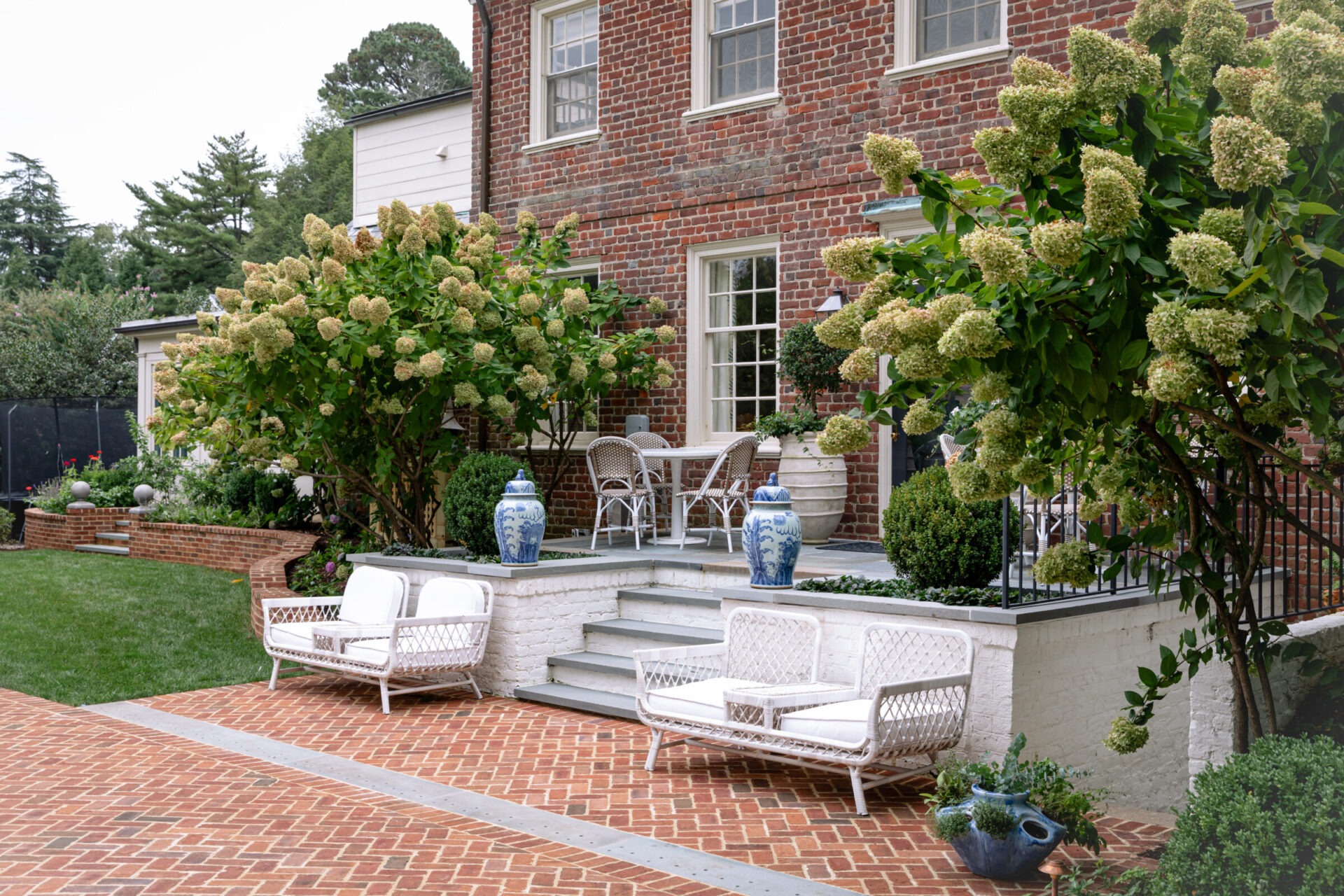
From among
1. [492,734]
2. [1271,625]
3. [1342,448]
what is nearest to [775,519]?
[492,734]

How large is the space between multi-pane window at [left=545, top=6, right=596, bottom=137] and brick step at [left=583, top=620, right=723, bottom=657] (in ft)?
21.0

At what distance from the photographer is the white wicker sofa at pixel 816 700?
17.7 ft

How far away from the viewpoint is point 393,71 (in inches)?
1650

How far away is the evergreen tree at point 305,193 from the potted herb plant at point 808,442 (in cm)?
2701

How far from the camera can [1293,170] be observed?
288 centimetres

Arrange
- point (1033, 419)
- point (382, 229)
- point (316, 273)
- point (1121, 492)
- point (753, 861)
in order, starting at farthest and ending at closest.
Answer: point (316, 273) < point (382, 229) < point (753, 861) < point (1121, 492) < point (1033, 419)

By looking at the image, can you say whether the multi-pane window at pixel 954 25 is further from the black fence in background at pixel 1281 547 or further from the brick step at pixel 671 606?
the brick step at pixel 671 606

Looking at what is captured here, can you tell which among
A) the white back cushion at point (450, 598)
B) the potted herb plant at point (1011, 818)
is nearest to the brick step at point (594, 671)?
the white back cushion at point (450, 598)

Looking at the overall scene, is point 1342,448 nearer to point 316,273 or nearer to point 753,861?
point 753,861

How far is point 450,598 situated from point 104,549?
10498 millimetres

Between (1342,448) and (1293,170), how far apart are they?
1282mm

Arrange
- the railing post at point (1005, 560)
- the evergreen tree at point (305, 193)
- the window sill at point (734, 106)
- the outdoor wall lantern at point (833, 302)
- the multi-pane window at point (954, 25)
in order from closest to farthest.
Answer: the railing post at point (1005, 560)
the multi-pane window at point (954, 25)
the outdoor wall lantern at point (833, 302)
the window sill at point (734, 106)
the evergreen tree at point (305, 193)

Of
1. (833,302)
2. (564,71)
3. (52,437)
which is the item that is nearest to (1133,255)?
(833,302)

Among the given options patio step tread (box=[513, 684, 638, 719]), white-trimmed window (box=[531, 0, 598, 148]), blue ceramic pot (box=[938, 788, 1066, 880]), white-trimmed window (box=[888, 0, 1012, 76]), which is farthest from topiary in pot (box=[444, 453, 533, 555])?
blue ceramic pot (box=[938, 788, 1066, 880])
